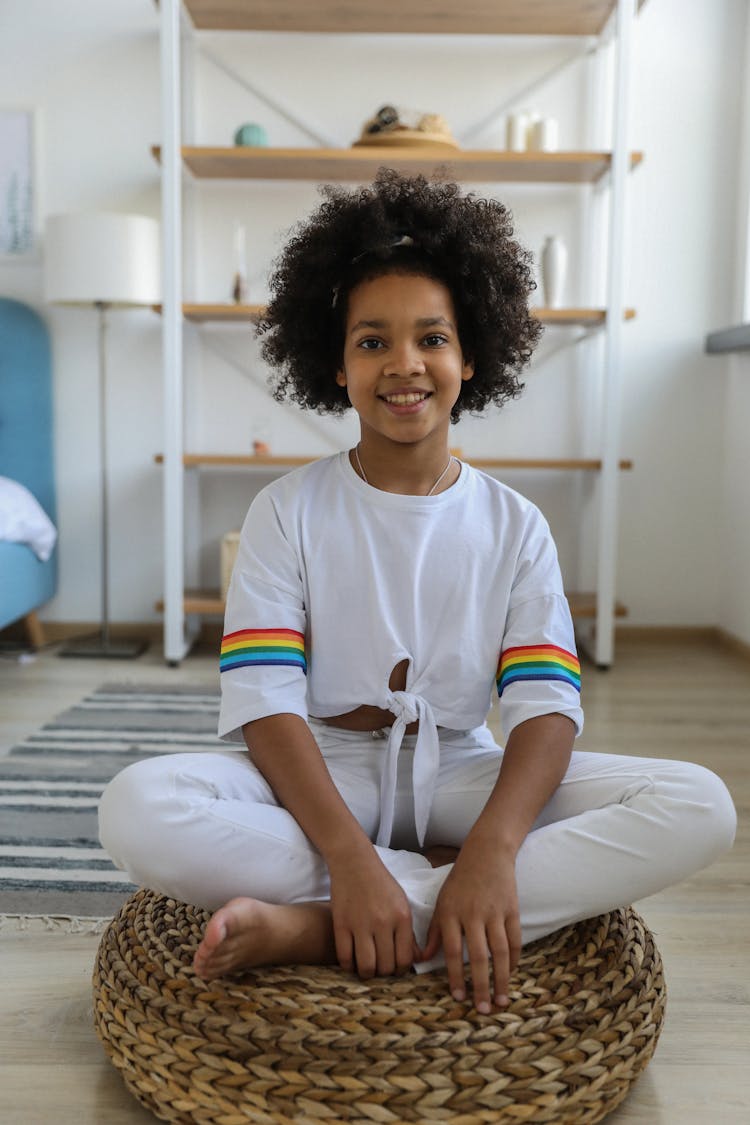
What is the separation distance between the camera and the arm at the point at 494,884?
92 cm

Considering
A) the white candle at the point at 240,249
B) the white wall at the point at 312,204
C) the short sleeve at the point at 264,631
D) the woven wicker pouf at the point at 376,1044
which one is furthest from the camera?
the white wall at the point at 312,204

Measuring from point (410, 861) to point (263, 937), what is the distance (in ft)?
0.65

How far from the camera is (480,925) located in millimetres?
928

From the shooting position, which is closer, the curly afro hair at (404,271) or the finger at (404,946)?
the finger at (404,946)

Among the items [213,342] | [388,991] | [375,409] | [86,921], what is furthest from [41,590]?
[388,991]

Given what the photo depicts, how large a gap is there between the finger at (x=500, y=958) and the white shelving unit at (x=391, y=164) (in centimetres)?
193

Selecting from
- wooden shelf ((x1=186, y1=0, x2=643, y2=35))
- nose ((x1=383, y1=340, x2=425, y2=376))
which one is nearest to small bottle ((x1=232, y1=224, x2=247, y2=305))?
wooden shelf ((x1=186, y1=0, x2=643, y2=35))

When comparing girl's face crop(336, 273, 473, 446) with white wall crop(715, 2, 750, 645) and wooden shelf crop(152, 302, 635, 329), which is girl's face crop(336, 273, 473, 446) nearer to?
wooden shelf crop(152, 302, 635, 329)

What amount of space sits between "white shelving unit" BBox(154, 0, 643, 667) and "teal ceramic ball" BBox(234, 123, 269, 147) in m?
0.05

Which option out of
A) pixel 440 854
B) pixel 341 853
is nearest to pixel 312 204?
pixel 440 854

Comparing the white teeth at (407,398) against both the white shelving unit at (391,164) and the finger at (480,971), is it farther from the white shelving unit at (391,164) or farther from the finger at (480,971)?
the white shelving unit at (391,164)

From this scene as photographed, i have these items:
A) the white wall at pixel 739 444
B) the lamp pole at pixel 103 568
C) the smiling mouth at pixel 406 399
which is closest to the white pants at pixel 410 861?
the smiling mouth at pixel 406 399

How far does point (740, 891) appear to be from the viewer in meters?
1.45

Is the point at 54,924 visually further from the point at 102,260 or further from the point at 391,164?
the point at 391,164
